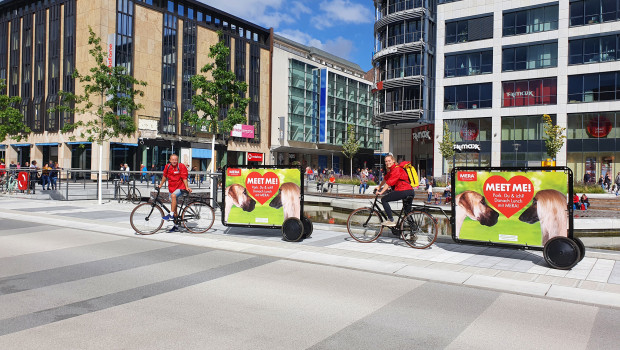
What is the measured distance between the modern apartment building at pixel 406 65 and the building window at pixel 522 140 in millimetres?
7349

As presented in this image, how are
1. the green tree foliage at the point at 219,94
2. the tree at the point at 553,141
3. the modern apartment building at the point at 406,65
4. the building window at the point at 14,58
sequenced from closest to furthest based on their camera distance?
the green tree foliage at the point at 219,94 → the tree at the point at 553,141 → the modern apartment building at the point at 406,65 → the building window at the point at 14,58

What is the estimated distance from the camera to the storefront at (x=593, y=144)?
3853cm

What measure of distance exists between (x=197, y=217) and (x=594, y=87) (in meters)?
39.0

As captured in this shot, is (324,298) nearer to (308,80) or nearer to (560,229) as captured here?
(560,229)

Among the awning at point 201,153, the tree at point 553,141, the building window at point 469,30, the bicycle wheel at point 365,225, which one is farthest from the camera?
the awning at point 201,153

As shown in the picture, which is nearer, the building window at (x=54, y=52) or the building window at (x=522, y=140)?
the building window at (x=522, y=140)

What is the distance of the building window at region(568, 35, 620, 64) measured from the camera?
3788 cm

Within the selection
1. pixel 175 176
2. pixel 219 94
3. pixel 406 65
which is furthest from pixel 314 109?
pixel 175 176

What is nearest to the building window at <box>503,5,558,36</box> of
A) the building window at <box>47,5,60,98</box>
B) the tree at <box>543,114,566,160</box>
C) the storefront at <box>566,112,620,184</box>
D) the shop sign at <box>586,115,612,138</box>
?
the storefront at <box>566,112,620,184</box>

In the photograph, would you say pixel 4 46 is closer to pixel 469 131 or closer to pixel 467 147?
pixel 469 131

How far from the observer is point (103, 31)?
4538 cm

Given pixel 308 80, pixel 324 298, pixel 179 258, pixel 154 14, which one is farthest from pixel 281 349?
pixel 308 80

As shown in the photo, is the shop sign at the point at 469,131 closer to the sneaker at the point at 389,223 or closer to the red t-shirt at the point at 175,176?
the sneaker at the point at 389,223

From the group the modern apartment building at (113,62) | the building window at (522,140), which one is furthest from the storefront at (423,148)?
the modern apartment building at (113,62)
